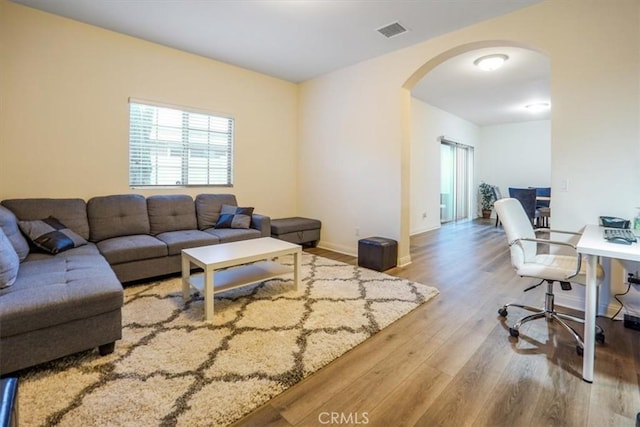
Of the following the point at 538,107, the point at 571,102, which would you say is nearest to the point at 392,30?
the point at 571,102

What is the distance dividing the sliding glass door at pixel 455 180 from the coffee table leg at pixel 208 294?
6359 mm

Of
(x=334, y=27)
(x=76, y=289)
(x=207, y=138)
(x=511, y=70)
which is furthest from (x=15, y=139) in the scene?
(x=511, y=70)

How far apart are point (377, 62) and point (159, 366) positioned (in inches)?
158

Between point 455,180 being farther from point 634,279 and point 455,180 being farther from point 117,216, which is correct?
point 117,216

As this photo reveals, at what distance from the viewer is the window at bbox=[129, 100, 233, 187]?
3754mm

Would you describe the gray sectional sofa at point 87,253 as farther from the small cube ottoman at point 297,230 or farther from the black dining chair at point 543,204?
the black dining chair at point 543,204

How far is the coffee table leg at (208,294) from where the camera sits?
89.6 inches

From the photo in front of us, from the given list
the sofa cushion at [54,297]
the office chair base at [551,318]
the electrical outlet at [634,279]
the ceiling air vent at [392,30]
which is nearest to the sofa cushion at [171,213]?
the sofa cushion at [54,297]

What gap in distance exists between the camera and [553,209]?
2.73m

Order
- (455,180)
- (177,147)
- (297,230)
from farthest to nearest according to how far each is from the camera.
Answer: (455,180) < (297,230) < (177,147)

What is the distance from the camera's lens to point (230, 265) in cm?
238

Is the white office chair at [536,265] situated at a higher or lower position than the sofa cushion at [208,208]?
lower

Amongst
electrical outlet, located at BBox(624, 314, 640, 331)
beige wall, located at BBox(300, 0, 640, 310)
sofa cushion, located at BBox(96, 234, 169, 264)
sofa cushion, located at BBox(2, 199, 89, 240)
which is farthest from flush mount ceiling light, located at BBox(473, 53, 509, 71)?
sofa cushion, located at BBox(2, 199, 89, 240)

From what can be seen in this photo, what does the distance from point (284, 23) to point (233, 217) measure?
90.5 inches
